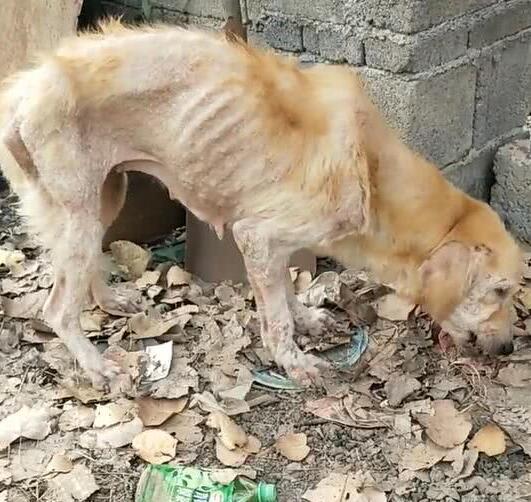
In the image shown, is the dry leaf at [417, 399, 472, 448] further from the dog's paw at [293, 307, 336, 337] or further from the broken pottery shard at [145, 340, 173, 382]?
the broken pottery shard at [145, 340, 173, 382]

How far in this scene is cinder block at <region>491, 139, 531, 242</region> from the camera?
5402 mm

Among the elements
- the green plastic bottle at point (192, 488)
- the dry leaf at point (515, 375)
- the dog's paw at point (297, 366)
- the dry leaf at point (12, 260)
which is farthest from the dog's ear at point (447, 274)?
the dry leaf at point (12, 260)

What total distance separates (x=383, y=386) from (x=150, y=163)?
1.37 metres

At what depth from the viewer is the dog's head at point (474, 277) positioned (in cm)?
398

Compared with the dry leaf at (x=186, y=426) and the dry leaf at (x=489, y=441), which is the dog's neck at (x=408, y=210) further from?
the dry leaf at (x=186, y=426)

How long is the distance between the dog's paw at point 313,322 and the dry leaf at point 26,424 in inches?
47.2

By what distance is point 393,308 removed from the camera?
480 centimetres

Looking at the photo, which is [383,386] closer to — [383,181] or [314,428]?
[314,428]

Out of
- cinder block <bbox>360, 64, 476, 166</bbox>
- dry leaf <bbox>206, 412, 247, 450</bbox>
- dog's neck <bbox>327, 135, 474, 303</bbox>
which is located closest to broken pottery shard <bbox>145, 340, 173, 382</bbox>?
dry leaf <bbox>206, 412, 247, 450</bbox>

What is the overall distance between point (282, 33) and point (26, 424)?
2.37m

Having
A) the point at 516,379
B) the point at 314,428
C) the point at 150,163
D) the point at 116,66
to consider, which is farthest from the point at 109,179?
the point at 516,379

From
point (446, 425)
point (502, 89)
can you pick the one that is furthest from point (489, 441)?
point (502, 89)

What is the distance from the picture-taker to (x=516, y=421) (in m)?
4.01

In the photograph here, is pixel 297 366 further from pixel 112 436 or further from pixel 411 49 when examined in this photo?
pixel 411 49
